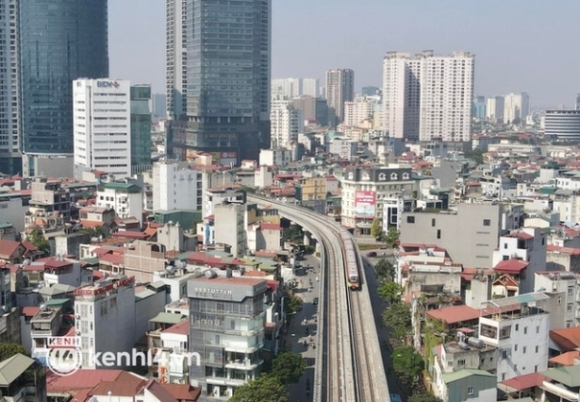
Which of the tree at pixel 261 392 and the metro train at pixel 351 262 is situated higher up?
the metro train at pixel 351 262

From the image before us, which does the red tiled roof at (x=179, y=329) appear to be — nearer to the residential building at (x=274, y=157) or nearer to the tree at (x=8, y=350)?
the tree at (x=8, y=350)

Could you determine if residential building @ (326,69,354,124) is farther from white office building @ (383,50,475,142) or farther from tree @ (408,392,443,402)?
tree @ (408,392,443,402)

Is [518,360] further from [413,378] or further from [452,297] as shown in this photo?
[452,297]

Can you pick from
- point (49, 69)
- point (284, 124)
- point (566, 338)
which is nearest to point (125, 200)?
point (566, 338)

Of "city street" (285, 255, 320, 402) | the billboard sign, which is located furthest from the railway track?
the billboard sign

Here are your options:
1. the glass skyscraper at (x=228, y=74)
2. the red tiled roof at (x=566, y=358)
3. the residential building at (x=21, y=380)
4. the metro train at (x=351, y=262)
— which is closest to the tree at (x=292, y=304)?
the metro train at (x=351, y=262)

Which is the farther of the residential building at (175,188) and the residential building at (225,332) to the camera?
the residential building at (175,188)

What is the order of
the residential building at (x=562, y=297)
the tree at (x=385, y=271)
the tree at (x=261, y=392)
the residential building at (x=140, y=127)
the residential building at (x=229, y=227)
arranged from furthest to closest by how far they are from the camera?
the residential building at (x=140, y=127)
the residential building at (x=229, y=227)
the tree at (x=385, y=271)
the residential building at (x=562, y=297)
the tree at (x=261, y=392)
